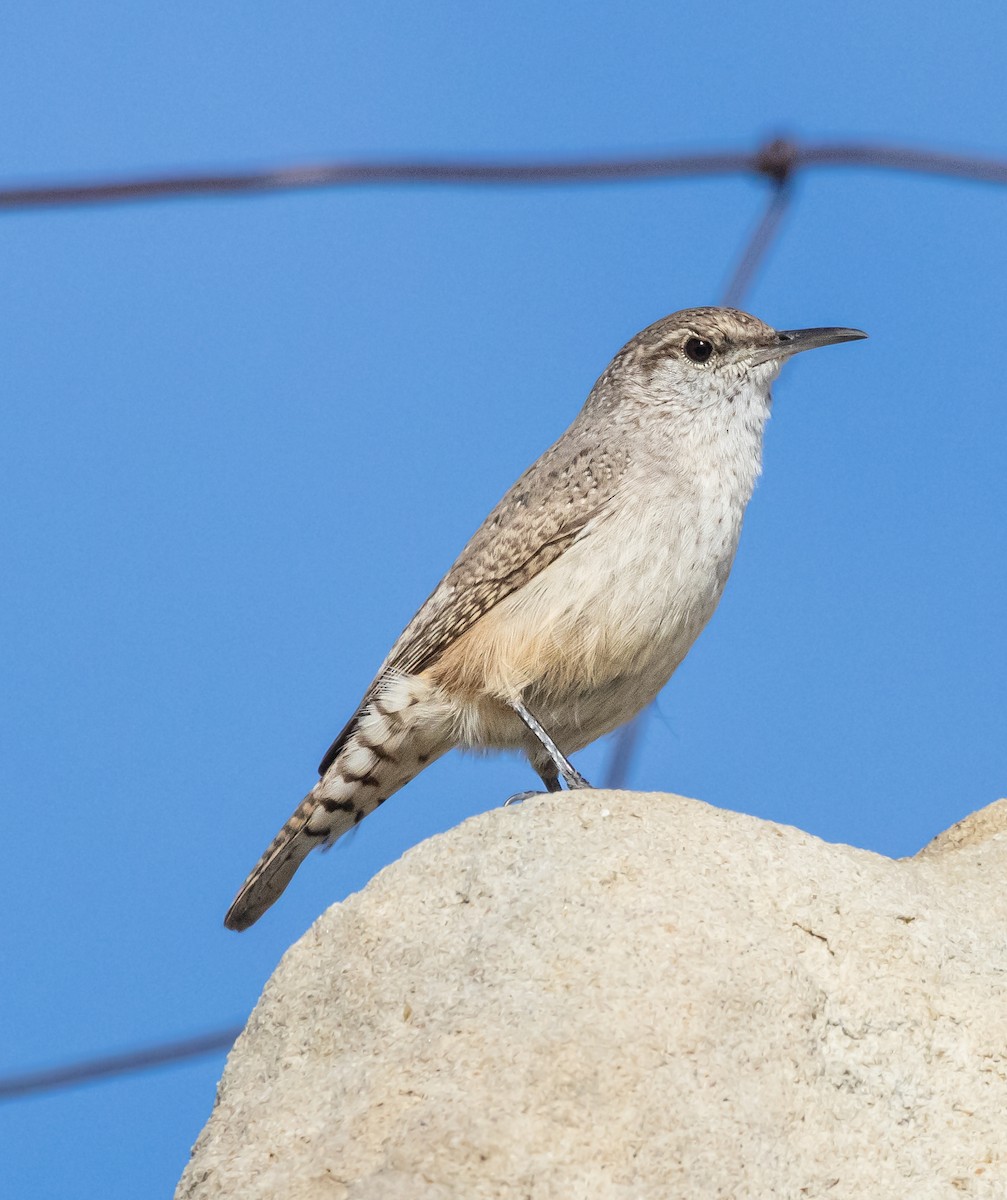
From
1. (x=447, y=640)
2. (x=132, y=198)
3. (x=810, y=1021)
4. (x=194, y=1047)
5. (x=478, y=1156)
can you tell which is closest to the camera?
(x=478, y=1156)

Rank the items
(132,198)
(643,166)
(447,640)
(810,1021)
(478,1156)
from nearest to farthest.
Answer: (478,1156)
(810,1021)
(132,198)
(643,166)
(447,640)

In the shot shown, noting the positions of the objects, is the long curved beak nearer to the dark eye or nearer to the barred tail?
the dark eye

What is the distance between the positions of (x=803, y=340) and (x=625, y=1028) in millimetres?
3409

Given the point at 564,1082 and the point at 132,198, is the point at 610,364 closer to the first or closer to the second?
the point at 132,198

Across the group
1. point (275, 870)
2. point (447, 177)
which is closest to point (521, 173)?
point (447, 177)

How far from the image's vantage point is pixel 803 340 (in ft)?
19.9

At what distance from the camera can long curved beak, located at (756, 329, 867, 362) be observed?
6.03 metres

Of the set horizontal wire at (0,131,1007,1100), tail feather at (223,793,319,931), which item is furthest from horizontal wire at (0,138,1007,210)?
tail feather at (223,793,319,931)

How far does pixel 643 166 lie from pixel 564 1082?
3.08 metres

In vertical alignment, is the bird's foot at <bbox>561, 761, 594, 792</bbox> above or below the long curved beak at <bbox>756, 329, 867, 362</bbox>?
below

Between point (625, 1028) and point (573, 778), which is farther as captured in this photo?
point (573, 778)

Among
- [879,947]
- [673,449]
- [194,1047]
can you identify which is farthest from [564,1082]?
[194,1047]

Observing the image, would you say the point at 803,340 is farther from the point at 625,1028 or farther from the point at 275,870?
the point at 625,1028

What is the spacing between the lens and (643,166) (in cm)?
507
